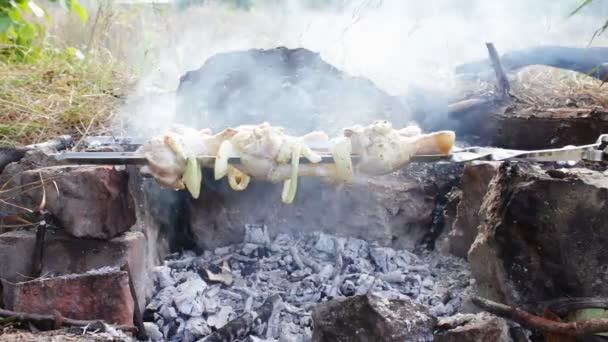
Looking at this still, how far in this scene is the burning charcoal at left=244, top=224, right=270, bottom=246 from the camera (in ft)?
11.6

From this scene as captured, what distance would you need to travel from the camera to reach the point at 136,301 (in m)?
2.80

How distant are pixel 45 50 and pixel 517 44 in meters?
7.39

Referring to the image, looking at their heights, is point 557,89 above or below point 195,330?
above

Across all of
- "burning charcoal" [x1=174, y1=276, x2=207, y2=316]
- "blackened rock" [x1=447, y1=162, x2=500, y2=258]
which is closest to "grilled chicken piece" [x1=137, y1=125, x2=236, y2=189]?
"burning charcoal" [x1=174, y1=276, x2=207, y2=316]

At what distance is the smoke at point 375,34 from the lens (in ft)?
20.9

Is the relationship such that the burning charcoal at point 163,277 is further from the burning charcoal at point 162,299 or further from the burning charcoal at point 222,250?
the burning charcoal at point 222,250

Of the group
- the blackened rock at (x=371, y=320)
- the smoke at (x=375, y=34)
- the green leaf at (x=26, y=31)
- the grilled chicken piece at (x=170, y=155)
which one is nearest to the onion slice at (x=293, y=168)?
the grilled chicken piece at (x=170, y=155)

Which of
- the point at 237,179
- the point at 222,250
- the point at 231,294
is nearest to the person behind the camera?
the point at 237,179

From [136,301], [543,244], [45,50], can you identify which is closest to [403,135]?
[543,244]

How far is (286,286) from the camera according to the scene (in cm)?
322

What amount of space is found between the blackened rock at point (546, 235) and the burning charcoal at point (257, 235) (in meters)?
1.40

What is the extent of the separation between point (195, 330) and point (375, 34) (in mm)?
5932

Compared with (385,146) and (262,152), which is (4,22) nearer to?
(262,152)

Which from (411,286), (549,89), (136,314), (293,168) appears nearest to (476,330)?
(411,286)
